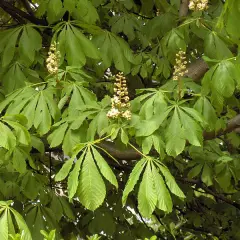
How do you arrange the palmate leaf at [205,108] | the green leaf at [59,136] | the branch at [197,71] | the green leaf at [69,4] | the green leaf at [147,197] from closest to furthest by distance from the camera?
the green leaf at [147,197]
the green leaf at [59,136]
the palmate leaf at [205,108]
the green leaf at [69,4]
the branch at [197,71]

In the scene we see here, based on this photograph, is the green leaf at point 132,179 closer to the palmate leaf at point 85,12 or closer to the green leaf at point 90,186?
the green leaf at point 90,186

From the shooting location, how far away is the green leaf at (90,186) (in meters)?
1.42

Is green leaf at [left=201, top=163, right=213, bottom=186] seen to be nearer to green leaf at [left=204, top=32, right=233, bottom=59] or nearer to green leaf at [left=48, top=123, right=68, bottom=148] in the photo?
green leaf at [left=204, top=32, right=233, bottom=59]

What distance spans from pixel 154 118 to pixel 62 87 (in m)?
0.38

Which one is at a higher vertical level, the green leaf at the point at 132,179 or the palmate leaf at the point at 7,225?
the palmate leaf at the point at 7,225

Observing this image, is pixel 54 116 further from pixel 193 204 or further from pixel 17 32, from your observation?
pixel 193 204

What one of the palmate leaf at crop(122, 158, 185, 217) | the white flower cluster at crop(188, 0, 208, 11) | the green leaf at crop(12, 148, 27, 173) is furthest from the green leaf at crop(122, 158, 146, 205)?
the white flower cluster at crop(188, 0, 208, 11)

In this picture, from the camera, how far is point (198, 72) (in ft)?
7.75

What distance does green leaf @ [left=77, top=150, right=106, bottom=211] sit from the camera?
4.66 ft

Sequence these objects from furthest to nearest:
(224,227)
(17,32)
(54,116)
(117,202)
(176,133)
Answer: (224,227)
(117,202)
(17,32)
(54,116)
(176,133)

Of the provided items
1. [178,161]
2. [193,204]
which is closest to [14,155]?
[178,161]

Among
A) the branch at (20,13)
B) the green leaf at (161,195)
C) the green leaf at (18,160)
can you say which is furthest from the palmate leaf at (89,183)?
the branch at (20,13)

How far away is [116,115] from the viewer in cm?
154

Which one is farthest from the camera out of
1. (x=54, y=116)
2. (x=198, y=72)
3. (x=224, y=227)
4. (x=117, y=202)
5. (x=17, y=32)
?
(x=224, y=227)
